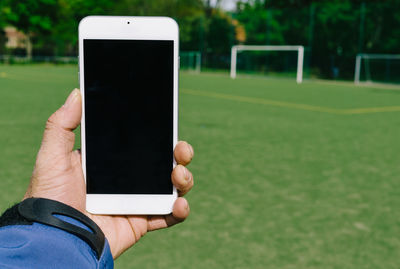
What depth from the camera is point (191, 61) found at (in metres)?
39.4

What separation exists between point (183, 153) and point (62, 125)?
526 millimetres

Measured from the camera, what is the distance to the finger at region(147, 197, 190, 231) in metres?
2.03

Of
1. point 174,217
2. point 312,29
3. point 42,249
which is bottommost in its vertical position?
point 174,217

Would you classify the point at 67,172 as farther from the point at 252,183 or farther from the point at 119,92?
the point at 252,183

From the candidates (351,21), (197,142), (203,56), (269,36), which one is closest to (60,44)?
(203,56)

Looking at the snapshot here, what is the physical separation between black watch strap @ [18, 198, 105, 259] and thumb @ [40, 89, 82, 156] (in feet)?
1.34

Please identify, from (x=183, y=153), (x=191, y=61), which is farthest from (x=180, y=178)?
(x=191, y=61)

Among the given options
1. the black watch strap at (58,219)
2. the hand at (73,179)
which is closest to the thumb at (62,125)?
the hand at (73,179)

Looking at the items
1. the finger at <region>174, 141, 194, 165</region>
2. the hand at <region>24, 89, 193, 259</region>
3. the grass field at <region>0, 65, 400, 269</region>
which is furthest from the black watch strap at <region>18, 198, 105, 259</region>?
the grass field at <region>0, 65, 400, 269</region>

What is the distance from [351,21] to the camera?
3122 cm

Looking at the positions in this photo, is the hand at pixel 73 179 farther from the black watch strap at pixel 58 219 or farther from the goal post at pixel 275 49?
A: the goal post at pixel 275 49

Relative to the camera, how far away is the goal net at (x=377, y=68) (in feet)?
89.4

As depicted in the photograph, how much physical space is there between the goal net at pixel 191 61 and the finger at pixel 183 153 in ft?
122

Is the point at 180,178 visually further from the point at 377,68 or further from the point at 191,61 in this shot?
the point at 191,61
